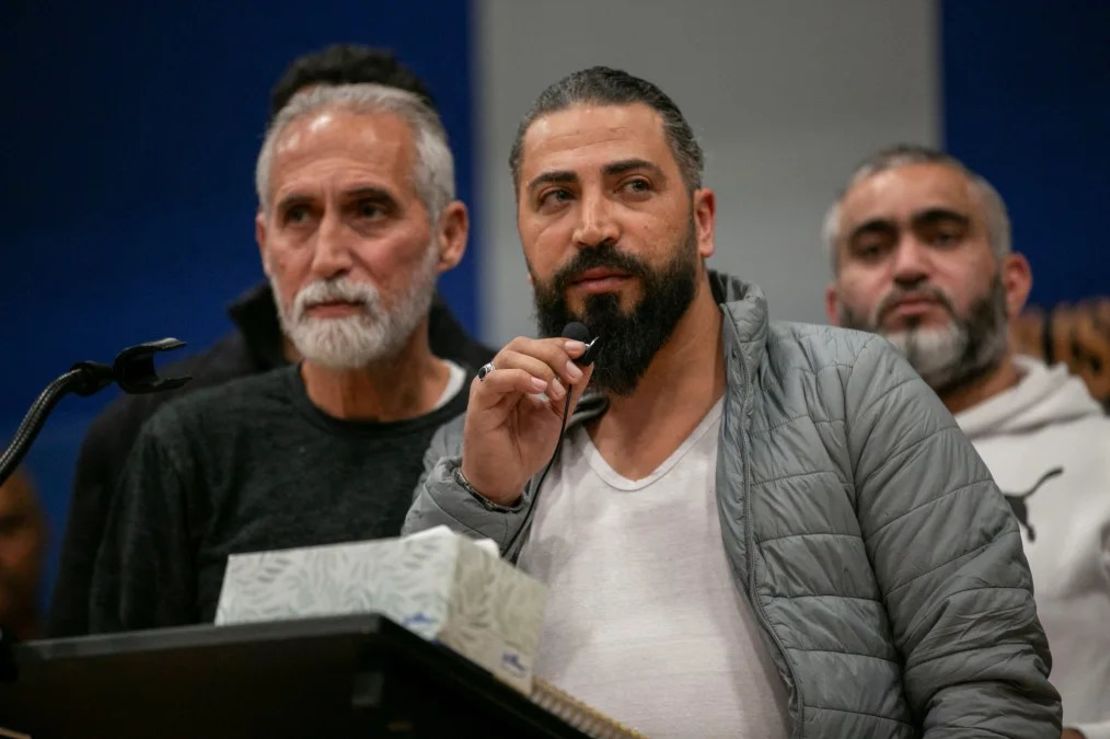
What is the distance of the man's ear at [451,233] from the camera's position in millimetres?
2773

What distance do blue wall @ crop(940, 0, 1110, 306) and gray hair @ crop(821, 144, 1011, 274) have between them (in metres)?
0.29

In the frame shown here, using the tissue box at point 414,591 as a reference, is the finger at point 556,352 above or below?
above

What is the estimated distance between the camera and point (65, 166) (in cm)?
456

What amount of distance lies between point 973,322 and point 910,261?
18 centimetres

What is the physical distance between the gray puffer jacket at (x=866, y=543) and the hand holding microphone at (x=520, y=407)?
5 centimetres

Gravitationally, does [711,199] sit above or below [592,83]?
below

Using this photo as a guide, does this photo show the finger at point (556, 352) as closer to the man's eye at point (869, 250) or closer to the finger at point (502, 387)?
the finger at point (502, 387)

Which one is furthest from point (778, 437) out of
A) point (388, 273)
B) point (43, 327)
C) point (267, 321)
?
point (43, 327)

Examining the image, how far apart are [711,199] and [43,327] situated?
2.76 metres

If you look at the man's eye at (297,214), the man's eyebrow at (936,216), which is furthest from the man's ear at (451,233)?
the man's eyebrow at (936,216)

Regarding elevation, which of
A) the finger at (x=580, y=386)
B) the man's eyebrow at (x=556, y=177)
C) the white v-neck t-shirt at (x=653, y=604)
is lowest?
the white v-neck t-shirt at (x=653, y=604)

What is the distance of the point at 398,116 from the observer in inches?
107

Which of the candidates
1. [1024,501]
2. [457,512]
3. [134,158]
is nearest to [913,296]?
[1024,501]

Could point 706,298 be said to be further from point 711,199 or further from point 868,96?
point 868,96
